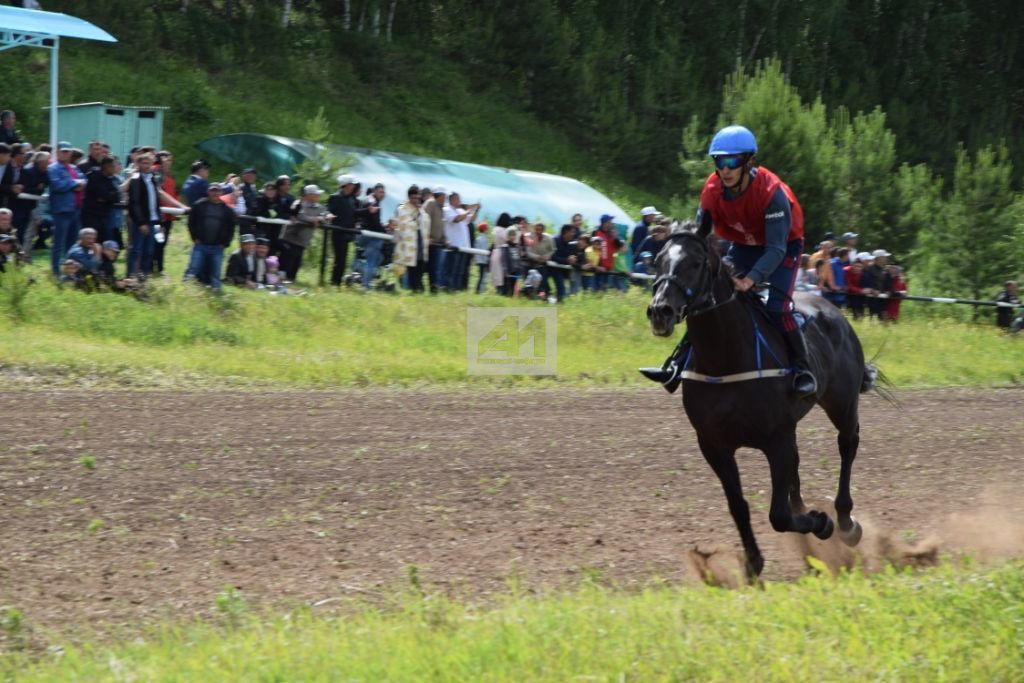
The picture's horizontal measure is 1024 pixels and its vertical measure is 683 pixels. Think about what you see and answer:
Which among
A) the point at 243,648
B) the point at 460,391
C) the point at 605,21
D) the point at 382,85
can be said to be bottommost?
→ the point at 460,391

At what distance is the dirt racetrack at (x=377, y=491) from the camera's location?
24.1 ft

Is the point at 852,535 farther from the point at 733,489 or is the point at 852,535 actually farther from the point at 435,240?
the point at 435,240

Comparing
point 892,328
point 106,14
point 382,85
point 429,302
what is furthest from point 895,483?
point 382,85

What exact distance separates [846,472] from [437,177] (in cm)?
2210

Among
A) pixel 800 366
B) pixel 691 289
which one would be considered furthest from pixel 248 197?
pixel 691 289

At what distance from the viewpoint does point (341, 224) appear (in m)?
19.3

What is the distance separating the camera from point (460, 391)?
1576 centimetres

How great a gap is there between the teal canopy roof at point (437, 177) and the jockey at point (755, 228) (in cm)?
1874

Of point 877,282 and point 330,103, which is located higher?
point 330,103

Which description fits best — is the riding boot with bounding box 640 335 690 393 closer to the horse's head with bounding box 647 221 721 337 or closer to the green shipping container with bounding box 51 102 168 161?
the horse's head with bounding box 647 221 721 337

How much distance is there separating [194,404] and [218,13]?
32.3m

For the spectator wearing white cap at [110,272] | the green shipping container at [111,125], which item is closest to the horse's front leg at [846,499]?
the spectator wearing white cap at [110,272]

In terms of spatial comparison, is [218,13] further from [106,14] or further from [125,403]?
[125,403]

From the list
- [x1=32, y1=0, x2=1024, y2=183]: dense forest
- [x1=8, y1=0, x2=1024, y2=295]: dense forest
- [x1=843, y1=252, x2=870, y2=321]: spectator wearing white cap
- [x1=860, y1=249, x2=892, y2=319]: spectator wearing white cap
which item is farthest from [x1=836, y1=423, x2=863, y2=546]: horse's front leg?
[x1=32, y1=0, x2=1024, y2=183]: dense forest
